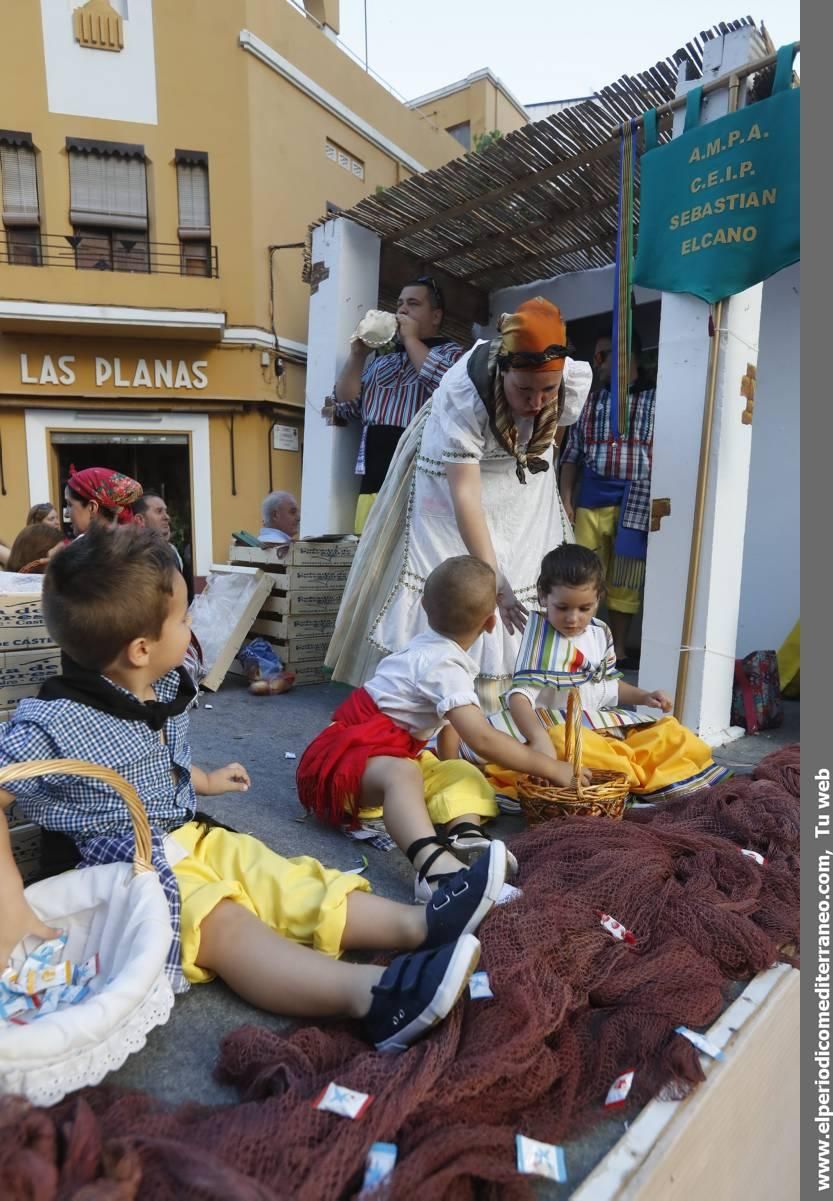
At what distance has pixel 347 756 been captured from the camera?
2285mm

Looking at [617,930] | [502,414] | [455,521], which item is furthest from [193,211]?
[617,930]

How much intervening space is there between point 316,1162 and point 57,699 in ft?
3.33

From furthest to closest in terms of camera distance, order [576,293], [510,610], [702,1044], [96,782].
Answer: [576,293] < [510,610] < [96,782] < [702,1044]

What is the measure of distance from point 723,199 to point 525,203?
1.68m

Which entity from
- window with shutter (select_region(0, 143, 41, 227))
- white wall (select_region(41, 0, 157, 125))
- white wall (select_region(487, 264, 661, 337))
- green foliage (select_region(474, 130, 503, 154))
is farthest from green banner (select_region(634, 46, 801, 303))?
window with shutter (select_region(0, 143, 41, 227))

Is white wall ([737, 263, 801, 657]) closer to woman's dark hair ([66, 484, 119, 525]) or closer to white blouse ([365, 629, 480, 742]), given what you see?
white blouse ([365, 629, 480, 742])

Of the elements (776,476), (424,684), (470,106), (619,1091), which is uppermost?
(470,106)

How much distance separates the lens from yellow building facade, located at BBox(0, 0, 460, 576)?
380 inches

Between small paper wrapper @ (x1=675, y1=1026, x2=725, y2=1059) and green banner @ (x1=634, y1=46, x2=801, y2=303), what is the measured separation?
2.67 m

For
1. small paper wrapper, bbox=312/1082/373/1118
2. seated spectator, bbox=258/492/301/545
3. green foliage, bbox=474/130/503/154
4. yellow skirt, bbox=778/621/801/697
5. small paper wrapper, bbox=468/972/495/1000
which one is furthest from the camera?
seated spectator, bbox=258/492/301/545

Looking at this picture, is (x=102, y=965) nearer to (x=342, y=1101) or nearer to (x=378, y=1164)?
(x=342, y=1101)

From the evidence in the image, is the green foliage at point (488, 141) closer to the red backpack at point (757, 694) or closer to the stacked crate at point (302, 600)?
the stacked crate at point (302, 600)

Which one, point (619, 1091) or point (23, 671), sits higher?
point (23, 671)

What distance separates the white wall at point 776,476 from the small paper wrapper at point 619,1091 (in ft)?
12.2
